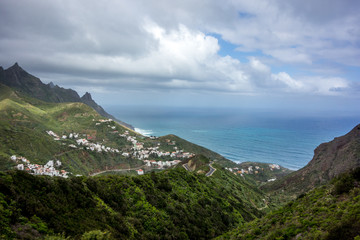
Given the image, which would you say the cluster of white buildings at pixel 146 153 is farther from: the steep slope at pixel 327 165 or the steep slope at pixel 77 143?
the steep slope at pixel 327 165

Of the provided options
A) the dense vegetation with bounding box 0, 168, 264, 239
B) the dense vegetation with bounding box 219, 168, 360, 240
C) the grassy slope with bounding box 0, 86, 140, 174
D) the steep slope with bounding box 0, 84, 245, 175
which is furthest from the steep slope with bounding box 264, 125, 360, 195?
the grassy slope with bounding box 0, 86, 140, 174

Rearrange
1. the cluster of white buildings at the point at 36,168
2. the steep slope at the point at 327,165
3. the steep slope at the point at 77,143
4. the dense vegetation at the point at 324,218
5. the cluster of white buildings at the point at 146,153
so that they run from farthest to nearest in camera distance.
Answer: the cluster of white buildings at the point at 146,153 → the steep slope at the point at 77,143 → the cluster of white buildings at the point at 36,168 → the steep slope at the point at 327,165 → the dense vegetation at the point at 324,218

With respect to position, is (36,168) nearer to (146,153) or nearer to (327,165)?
(146,153)

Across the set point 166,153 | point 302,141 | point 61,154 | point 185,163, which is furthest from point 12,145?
point 302,141

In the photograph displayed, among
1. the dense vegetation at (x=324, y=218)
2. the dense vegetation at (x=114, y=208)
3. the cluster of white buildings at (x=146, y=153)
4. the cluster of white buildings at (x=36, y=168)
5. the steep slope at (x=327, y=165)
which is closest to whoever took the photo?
the dense vegetation at (x=324, y=218)

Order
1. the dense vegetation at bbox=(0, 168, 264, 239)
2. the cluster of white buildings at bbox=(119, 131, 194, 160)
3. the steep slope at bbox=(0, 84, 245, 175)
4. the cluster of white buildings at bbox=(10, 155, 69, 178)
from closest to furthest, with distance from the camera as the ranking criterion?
the dense vegetation at bbox=(0, 168, 264, 239)
the cluster of white buildings at bbox=(10, 155, 69, 178)
the steep slope at bbox=(0, 84, 245, 175)
the cluster of white buildings at bbox=(119, 131, 194, 160)

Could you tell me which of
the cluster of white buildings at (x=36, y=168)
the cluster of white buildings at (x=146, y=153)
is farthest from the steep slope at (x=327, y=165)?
the cluster of white buildings at (x=36, y=168)

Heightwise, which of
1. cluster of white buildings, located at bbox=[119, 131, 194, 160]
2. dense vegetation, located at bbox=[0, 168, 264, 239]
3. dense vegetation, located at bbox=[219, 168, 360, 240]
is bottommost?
cluster of white buildings, located at bbox=[119, 131, 194, 160]

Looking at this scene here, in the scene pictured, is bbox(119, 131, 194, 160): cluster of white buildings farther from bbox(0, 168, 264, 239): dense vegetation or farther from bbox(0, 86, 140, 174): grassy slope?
bbox(0, 168, 264, 239): dense vegetation
